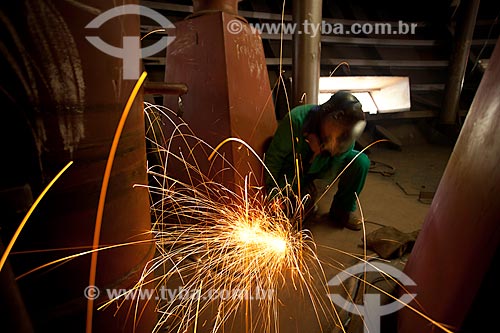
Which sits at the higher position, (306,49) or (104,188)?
(306,49)

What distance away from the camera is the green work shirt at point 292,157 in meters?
2.38

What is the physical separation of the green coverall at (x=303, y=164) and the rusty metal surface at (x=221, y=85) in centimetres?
18

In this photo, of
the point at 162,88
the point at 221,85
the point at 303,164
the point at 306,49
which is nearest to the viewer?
the point at 162,88

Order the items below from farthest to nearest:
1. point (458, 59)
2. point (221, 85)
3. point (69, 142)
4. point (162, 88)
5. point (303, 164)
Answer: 1. point (458, 59)
2. point (303, 164)
3. point (221, 85)
4. point (162, 88)
5. point (69, 142)

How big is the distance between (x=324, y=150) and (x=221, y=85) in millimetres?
1011

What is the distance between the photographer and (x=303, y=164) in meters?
2.57

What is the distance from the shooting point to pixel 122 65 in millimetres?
→ 800

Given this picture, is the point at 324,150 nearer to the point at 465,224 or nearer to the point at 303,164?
the point at 303,164

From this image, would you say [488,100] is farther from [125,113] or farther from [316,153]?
[316,153]

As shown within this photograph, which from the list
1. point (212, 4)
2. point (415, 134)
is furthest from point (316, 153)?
point (415, 134)

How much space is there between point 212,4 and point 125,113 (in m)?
1.87

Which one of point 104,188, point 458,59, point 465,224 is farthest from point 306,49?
point 458,59

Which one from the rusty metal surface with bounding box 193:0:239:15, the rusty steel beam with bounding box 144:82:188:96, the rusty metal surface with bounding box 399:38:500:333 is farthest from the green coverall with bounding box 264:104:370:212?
the rusty metal surface with bounding box 399:38:500:333

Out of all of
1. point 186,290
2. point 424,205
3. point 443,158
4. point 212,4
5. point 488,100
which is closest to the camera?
point 488,100
